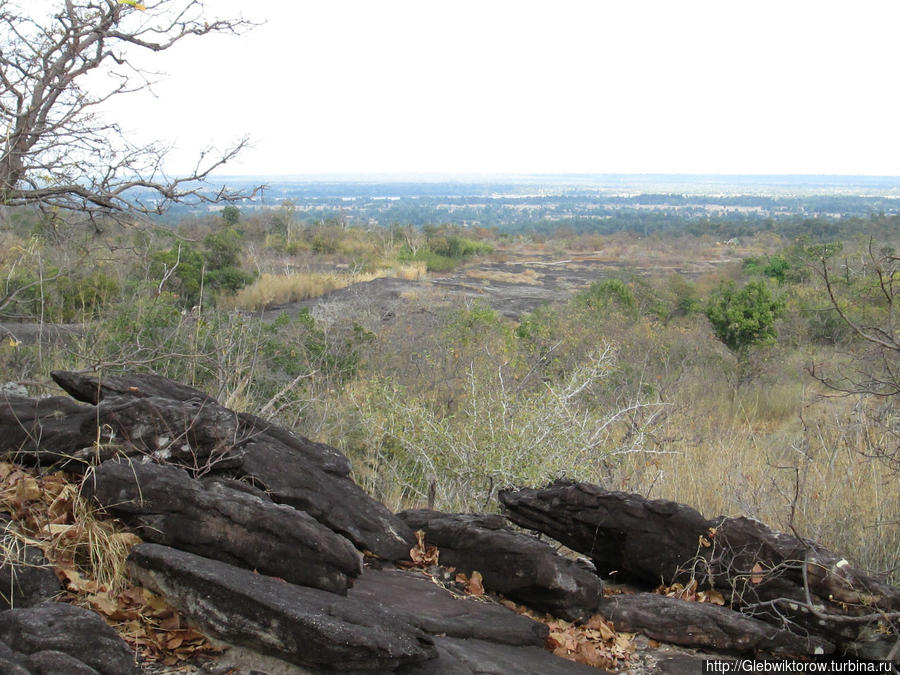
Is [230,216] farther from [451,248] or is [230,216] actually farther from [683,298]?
[683,298]

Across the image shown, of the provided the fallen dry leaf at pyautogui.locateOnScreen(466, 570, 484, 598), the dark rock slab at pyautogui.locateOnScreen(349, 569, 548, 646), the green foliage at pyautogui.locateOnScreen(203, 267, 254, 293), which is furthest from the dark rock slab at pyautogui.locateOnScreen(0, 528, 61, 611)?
the green foliage at pyautogui.locateOnScreen(203, 267, 254, 293)

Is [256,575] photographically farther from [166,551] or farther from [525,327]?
[525,327]

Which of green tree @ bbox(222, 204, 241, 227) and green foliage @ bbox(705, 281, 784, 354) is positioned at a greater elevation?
green tree @ bbox(222, 204, 241, 227)

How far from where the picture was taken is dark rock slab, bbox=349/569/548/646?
350 cm

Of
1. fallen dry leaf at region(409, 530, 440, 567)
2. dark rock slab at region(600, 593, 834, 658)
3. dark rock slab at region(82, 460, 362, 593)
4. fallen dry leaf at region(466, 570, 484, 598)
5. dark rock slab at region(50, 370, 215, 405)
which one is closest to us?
dark rock slab at region(82, 460, 362, 593)

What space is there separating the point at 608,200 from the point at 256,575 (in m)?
126

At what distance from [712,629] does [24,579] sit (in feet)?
10.1

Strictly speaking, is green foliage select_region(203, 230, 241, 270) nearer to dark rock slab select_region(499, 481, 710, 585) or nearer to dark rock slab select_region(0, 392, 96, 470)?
dark rock slab select_region(0, 392, 96, 470)

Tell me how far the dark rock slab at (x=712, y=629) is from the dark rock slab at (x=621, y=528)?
44 centimetres

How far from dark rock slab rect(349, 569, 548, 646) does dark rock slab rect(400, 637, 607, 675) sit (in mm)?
53

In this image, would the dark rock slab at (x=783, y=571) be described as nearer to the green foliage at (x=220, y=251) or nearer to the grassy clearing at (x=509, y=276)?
the green foliage at (x=220, y=251)

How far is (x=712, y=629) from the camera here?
3.80 metres

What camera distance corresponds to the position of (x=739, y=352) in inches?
525

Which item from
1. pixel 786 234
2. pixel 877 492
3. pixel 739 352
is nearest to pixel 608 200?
pixel 786 234
